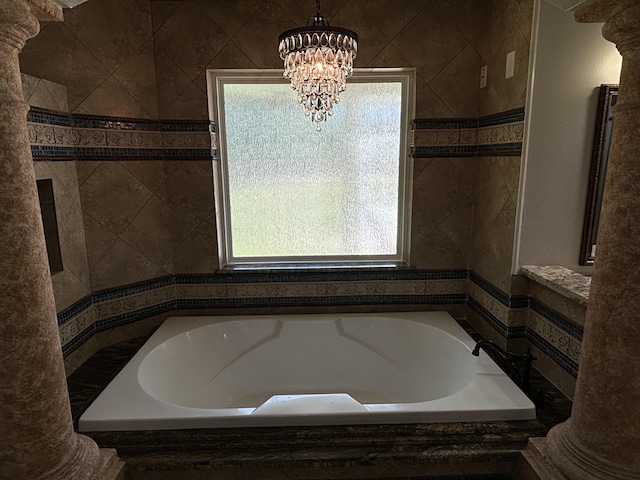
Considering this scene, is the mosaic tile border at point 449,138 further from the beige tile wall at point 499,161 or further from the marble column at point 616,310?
the marble column at point 616,310

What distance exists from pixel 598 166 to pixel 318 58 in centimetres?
137

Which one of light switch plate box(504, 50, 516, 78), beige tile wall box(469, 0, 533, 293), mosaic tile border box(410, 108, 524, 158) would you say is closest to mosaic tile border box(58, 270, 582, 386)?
beige tile wall box(469, 0, 533, 293)

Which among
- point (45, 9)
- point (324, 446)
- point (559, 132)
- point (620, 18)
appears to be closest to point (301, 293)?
point (324, 446)

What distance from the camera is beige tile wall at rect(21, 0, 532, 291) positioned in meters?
2.18

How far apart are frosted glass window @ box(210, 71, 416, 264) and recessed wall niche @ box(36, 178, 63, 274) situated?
2.85 ft

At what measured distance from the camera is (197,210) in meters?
2.51

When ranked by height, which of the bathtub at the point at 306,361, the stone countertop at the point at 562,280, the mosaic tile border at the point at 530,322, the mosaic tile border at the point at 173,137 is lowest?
the bathtub at the point at 306,361

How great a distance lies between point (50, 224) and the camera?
201 centimetres

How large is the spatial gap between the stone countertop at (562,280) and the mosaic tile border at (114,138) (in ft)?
6.08

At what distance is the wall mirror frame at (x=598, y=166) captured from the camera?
6.05ft

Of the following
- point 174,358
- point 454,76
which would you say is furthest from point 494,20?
point 174,358

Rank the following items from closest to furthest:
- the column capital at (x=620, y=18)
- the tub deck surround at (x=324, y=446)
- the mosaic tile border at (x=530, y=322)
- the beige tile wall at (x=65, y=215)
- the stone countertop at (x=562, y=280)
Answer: the column capital at (x=620, y=18) < the tub deck surround at (x=324, y=446) < the stone countertop at (x=562, y=280) < the mosaic tile border at (x=530, y=322) < the beige tile wall at (x=65, y=215)

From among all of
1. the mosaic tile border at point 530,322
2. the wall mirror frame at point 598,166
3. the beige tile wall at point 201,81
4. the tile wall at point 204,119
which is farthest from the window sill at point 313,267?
the wall mirror frame at point 598,166

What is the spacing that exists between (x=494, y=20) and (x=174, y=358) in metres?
2.53
